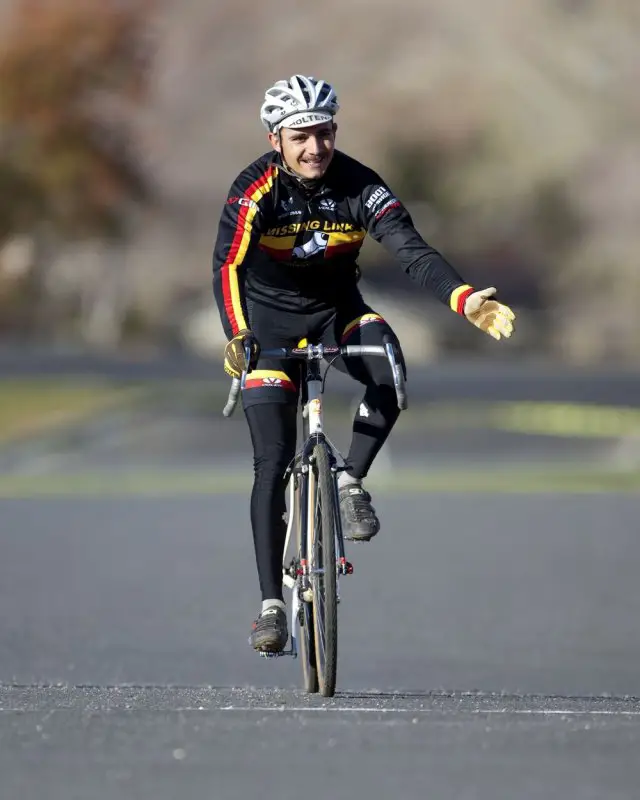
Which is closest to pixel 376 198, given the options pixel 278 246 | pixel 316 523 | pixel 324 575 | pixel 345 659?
pixel 278 246

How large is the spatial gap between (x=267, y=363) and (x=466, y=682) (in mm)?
2526

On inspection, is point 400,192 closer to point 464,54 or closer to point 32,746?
point 464,54

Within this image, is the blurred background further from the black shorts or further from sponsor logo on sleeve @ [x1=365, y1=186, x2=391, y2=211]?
sponsor logo on sleeve @ [x1=365, y1=186, x2=391, y2=211]

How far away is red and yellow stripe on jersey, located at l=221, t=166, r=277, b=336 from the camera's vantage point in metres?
8.60

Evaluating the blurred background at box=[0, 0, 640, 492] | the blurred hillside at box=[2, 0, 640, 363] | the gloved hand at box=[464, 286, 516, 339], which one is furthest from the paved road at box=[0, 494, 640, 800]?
the blurred hillside at box=[2, 0, 640, 363]

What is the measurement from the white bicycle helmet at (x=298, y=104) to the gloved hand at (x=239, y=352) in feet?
2.80

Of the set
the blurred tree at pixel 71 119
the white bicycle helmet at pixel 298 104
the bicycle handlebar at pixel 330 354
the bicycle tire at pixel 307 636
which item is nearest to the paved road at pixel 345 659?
the bicycle tire at pixel 307 636

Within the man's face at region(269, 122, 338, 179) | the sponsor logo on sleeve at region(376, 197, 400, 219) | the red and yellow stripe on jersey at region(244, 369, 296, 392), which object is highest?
the man's face at region(269, 122, 338, 179)

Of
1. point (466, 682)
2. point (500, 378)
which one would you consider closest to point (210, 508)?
point (466, 682)

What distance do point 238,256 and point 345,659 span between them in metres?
3.51

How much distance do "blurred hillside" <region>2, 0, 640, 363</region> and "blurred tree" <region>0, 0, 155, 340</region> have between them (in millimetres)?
1414

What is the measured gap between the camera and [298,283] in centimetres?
898

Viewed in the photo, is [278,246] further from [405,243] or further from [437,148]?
[437,148]

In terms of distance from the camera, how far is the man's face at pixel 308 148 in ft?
28.5
